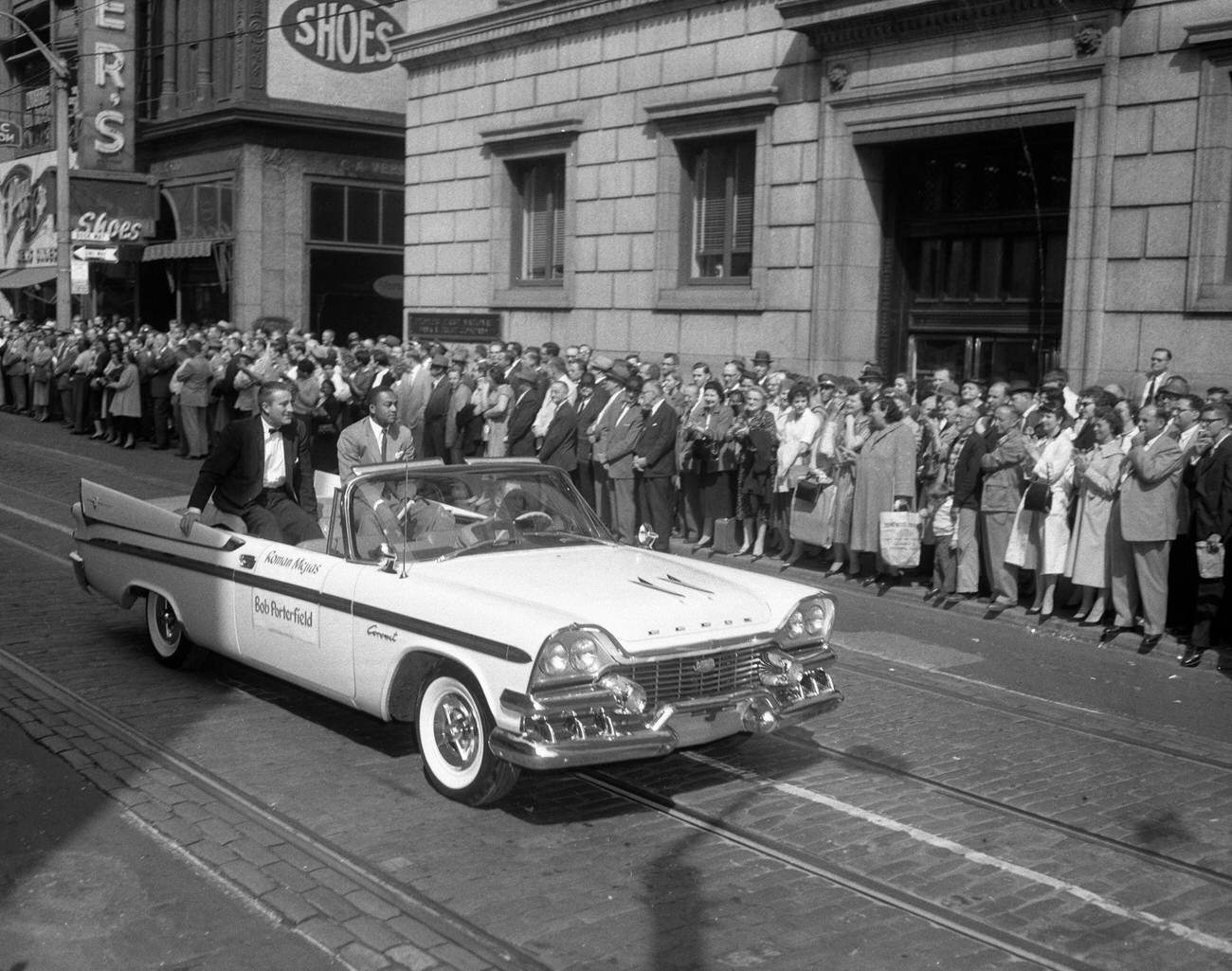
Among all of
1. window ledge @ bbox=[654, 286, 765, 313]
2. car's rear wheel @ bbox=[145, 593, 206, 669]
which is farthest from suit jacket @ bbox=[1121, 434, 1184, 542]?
window ledge @ bbox=[654, 286, 765, 313]

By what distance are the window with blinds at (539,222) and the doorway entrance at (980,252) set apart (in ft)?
19.5

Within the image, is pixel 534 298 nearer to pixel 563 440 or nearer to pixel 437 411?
pixel 437 411

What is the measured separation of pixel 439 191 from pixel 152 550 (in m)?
16.2

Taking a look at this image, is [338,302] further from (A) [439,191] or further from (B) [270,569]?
(B) [270,569]

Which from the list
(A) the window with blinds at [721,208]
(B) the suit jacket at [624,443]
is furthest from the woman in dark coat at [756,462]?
(A) the window with blinds at [721,208]

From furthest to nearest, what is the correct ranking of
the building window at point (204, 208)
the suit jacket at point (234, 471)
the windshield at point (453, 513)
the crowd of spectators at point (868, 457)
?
the building window at point (204, 208)
the crowd of spectators at point (868, 457)
the suit jacket at point (234, 471)
the windshield at point (453, 513)

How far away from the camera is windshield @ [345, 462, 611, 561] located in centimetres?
732

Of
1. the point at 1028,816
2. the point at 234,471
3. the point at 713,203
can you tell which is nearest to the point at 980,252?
the point at 713,203

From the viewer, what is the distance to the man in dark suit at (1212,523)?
33.0 ft

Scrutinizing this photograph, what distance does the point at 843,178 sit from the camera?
17.7 meters

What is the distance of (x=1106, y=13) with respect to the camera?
48.4 feet

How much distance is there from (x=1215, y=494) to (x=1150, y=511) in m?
0.55

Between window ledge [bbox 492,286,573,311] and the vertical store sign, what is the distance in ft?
49.7

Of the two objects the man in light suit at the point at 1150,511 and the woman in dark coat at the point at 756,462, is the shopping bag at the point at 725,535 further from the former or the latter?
the man in light suit at the point at 1150,511
